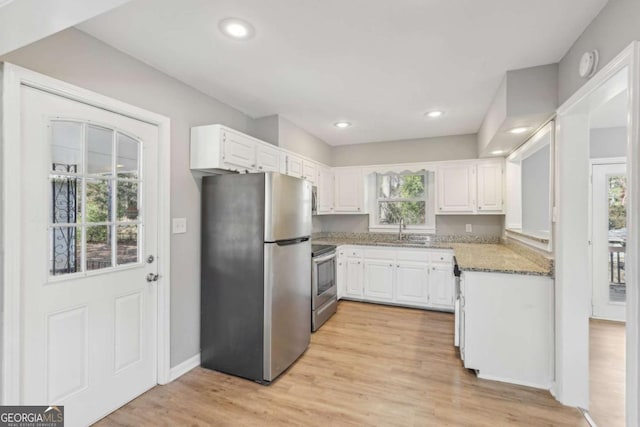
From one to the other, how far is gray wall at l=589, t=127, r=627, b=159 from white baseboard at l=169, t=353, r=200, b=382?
198 inches

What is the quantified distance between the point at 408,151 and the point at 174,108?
3339 mm

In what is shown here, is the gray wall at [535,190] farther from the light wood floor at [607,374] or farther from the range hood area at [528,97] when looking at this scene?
the range hood area at [528,97]

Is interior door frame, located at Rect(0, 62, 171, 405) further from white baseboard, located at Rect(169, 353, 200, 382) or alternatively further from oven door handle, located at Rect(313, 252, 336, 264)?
oven door handle, located at Rect(313, 252, 336, 264)

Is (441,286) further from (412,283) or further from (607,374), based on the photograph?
(607,374)

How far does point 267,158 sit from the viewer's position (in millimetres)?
3123

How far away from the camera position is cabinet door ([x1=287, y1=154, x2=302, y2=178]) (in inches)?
141

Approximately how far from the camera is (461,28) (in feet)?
5.89

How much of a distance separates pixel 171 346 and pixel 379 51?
2.72m

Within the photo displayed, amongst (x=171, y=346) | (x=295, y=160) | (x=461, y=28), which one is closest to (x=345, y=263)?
(x=295, y=160)

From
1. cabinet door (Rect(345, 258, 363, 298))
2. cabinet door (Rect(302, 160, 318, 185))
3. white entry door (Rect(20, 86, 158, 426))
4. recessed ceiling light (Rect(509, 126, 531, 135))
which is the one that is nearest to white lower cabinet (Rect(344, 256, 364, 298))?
→ cabinet door (Rect(345, 258, 363, 298))

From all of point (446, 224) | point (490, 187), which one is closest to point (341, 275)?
point (446, 224)

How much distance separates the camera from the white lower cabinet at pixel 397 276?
3939 mm

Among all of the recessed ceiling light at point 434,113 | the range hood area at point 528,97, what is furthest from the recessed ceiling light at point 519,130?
the recessed ceiling light at point 434,113

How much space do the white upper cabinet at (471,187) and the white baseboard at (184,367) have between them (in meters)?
3.52
